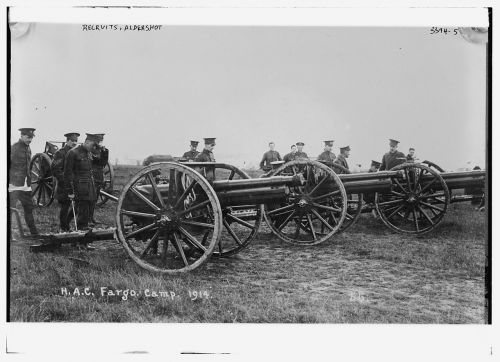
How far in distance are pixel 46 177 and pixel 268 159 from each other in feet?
8.25

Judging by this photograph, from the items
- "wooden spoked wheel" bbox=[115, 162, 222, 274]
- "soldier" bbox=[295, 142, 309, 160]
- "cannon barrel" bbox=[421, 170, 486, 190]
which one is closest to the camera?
"wooden spoked wheel" bbox=[115, 162, 222, 274]

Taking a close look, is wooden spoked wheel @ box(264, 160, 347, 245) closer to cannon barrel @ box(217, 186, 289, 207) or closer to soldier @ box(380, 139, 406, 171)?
cannon barrel @ box(217, 186, 289, 207)

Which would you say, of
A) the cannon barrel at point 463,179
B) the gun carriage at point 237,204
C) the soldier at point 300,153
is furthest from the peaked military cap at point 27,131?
the cannon barrel at point 463,179

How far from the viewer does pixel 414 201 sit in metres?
5.93

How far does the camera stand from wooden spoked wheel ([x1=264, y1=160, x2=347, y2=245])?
5348mm

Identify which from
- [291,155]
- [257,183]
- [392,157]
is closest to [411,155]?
[392,157]

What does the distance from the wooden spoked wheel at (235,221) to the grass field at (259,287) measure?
0.59 ft

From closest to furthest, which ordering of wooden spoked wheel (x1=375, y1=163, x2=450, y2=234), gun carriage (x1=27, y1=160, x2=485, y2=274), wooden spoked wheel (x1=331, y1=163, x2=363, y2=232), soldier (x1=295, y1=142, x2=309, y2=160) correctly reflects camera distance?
gun carriage (x1=27, y1=160, x2=485, y2=274) → soldier (x1=295, y1=142, x2=309, y2=160) → wooden spoked wheel (x1=331, y1=163, x2=363, y2=232) → wooden spoked wheel (x1=375, y1=163, x2=450, y2=234)

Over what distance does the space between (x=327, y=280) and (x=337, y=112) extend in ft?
5.88

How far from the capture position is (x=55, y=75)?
15.8 ft

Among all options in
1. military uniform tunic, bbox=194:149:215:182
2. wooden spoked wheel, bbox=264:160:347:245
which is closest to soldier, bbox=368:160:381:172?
wooden spoked wheel, bbox=264:160:347:245

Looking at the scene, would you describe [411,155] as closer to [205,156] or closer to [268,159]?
[268,159]

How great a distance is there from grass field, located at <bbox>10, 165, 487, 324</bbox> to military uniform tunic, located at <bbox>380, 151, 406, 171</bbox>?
927mm

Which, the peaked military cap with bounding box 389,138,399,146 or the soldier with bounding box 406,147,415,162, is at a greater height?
the peaked military cap with bounding box 389,138,399,146
